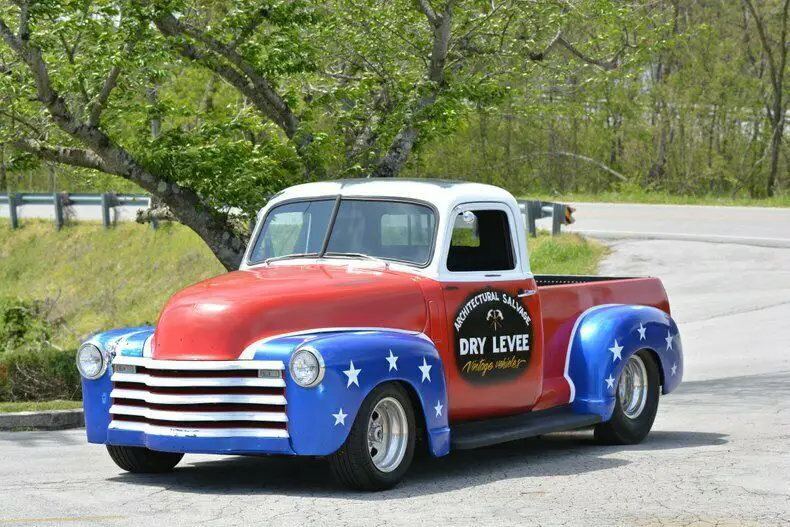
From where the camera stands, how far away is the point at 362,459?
7.96 meters

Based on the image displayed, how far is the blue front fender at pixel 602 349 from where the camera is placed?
1009 cm

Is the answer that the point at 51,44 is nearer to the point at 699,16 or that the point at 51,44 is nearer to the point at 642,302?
the point at 642,302

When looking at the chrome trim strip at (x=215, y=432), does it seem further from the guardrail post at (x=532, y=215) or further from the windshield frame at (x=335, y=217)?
the guardrail post at (x=532, y=215)

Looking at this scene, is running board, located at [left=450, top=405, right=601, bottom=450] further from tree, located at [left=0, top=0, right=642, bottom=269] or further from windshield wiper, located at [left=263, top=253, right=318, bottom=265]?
tree, located at [left=0, top=0, right=642, bottom=269]

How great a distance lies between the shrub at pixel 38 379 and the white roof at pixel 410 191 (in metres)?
5.78

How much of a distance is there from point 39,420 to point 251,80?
5.41m

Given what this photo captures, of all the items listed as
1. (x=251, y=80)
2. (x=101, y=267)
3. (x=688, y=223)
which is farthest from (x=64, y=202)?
(x=251, y=80)

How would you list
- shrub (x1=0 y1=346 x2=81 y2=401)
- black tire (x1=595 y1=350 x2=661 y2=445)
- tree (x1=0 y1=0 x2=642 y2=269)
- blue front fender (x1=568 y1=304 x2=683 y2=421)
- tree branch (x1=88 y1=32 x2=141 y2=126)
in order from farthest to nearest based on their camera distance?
shrub (x1=0 y1=346 x2=81 y2=401) → tree (x1=0 y1=0 x2=642 y2=269) → tree branch (x1=88 y1=32 x2=141 y2=126) → black tire (x1=595 y1=350 x2=661 y2=445) → blue front fender (x1=568 y1=304 x2=683 y2=421)

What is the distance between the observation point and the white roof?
9477 mm

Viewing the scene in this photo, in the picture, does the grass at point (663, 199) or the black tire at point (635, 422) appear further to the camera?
the grass at point (663, 199)

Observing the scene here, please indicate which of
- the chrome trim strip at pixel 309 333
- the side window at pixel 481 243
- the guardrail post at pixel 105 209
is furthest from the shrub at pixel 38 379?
the guardrail post at pixel 105 209

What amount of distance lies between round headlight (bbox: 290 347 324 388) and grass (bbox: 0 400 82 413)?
227 inches

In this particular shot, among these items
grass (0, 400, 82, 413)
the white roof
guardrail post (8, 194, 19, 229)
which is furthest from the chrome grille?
guardrail post (8, 194, 19, 229)

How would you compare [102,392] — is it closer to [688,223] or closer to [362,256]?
[362,256]
